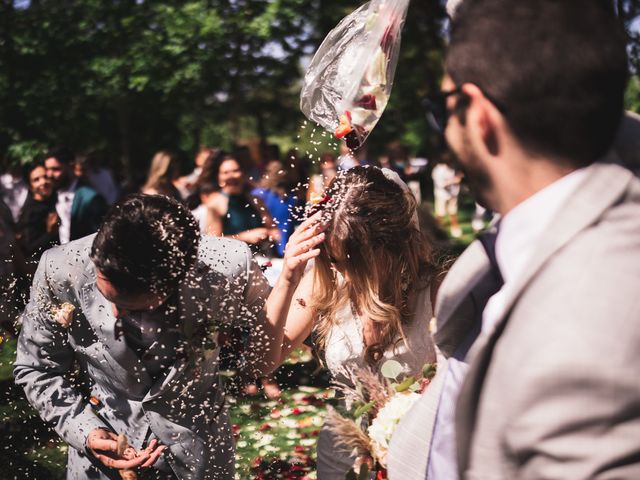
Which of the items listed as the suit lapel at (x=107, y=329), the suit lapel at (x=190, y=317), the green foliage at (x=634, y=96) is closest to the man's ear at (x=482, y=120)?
the suit lapel at (x=190, y=317)

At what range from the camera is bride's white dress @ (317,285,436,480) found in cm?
274

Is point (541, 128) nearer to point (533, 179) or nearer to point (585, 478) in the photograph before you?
point (533, 179)

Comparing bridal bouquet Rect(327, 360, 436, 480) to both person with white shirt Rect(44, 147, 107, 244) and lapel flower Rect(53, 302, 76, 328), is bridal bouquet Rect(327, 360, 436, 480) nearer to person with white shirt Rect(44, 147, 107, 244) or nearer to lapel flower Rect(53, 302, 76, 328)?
lapel flower Rect(53, 302, 76, 328)

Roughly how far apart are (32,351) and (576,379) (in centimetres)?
206

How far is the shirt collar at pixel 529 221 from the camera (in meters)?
1.10

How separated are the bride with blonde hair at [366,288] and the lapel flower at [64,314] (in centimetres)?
78

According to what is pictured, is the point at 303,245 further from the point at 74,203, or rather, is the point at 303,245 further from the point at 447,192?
the point at 447,192

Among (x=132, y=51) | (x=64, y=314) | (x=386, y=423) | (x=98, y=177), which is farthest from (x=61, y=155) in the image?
(x=386, y=423)

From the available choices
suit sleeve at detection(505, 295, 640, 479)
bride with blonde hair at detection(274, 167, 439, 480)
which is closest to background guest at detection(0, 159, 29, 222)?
bride with blonde hair at detection(274, 167, 439, 480)

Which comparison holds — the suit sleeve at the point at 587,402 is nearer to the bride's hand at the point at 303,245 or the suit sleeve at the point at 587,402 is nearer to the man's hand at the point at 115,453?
the bride's hand at the point at 303,245

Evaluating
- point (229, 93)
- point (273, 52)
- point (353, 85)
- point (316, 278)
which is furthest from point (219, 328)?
point (229, 93)

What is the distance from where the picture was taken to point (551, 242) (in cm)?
104

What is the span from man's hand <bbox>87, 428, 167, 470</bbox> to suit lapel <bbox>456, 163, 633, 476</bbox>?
60.5 inches

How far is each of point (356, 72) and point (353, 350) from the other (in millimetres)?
1269
